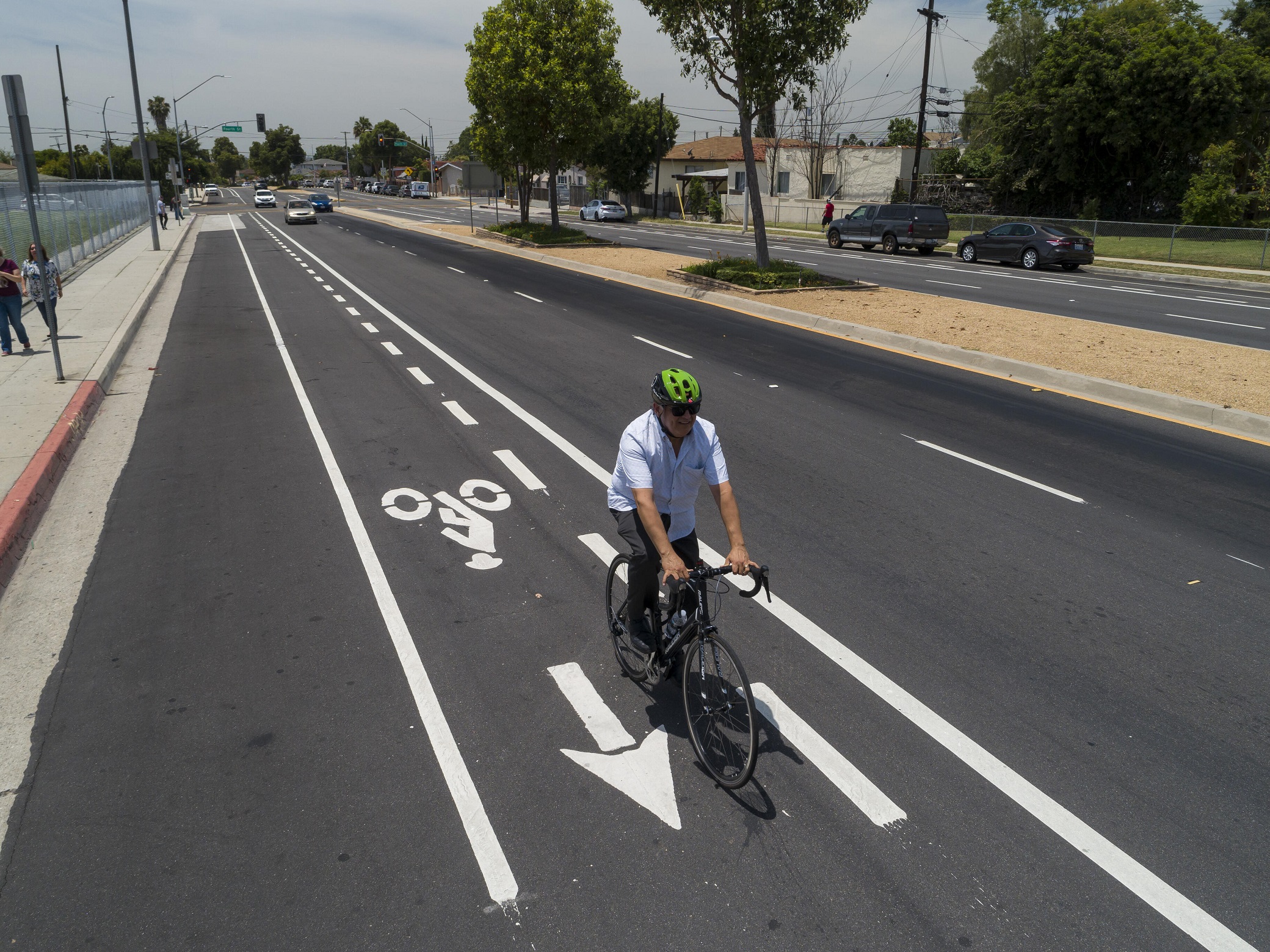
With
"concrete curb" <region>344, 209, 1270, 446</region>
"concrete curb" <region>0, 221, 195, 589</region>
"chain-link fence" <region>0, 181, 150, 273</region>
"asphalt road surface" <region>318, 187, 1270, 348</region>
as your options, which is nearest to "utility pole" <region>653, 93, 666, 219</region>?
"asphalt road surface" <region>318, 187, 1270, 348</region>

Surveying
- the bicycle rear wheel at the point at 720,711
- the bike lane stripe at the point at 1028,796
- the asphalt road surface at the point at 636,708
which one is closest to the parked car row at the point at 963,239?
the asphalt road surface at the point at 636,708

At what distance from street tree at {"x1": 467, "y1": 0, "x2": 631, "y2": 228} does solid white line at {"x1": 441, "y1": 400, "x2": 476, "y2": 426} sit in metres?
25.8

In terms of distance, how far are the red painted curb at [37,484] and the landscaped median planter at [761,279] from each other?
14.7 meters

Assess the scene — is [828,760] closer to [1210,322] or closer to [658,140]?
[1210,322]

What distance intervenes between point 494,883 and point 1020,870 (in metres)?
2.15

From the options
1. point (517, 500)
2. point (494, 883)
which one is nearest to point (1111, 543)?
point (517, 500)

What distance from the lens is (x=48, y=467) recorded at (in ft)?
27.2

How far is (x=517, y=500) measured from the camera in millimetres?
7863

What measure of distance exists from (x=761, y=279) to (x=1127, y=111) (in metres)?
30.1

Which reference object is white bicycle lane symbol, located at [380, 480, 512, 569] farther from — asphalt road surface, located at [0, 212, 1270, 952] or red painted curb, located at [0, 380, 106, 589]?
red painted curb, located at [0, 380, 106, 589]

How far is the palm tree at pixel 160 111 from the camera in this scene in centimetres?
15450

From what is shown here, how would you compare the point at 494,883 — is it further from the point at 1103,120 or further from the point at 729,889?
the point at 1103,120

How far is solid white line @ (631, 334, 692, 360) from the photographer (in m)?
14.5

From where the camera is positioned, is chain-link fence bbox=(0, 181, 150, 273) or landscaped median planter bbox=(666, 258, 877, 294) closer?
chain-link fence bbox=(0, 181, 150, 273)
